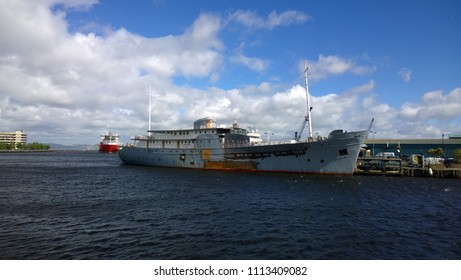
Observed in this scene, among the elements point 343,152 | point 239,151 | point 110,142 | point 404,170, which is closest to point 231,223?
point 343,152

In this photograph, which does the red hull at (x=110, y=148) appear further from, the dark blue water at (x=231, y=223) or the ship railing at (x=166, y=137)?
the dark blue water at (x=231, y=223)

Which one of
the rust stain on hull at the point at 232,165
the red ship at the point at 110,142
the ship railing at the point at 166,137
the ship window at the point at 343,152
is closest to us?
the ship window at the point at 343,152

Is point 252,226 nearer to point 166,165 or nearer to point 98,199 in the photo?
point 98,199

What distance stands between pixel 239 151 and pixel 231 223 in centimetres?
3356

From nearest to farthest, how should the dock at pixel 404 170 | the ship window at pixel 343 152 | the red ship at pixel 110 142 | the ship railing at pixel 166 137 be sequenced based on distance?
the ship window at pixel 343 152, the dock at pixel 404 170, the ship railing at pixel 166 137, the red ship at pixel 110 142

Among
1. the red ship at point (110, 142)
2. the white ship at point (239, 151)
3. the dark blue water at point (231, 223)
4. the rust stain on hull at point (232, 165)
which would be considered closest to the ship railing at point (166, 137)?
the white ship at point (239, 151)

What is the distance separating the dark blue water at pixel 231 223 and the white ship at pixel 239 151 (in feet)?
32.2

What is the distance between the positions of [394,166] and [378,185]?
1906 cm

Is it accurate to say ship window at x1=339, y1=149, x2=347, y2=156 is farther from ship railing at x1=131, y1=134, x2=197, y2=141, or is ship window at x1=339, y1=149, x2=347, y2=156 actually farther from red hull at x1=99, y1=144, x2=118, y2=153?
red hull at x1=99, y1=144, x2=118, y2=153

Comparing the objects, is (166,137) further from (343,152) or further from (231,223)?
(231,223)

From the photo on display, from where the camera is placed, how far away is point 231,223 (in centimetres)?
2003

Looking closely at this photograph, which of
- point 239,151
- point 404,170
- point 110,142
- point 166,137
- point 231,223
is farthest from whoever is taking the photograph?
point 110,142

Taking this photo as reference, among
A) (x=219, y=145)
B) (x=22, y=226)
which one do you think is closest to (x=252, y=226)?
(x=22, y=226)

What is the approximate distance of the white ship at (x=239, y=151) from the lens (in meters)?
43.9
